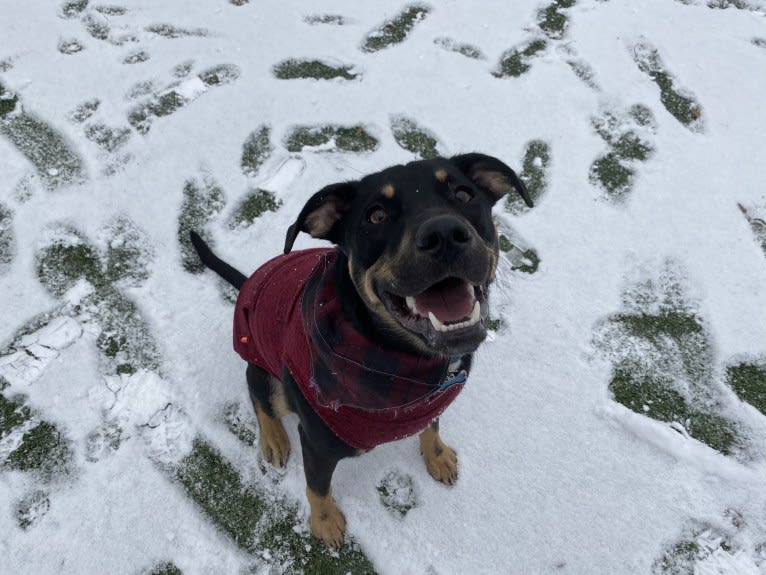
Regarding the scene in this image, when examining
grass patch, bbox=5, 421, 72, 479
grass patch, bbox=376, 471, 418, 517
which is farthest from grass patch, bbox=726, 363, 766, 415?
grass patch, bbox=5, 421, 72, 479

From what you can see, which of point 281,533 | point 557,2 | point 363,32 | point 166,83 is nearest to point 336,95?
point 363,32

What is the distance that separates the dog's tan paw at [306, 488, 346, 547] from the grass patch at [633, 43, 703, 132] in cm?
442

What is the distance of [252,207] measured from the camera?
4273 mm

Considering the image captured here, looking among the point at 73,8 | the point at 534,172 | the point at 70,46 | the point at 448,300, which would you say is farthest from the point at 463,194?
the point at 73,8

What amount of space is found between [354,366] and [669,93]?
4.47 m

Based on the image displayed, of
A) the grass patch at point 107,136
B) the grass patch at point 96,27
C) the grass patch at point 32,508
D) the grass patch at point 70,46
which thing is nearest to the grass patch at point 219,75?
the grass patch at point 107,136

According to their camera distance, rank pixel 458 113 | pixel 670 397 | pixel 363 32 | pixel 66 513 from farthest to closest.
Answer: pixel 363 32
pixel 458 113
pixel 670 397
pixel 66 513

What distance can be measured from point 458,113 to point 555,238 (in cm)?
152

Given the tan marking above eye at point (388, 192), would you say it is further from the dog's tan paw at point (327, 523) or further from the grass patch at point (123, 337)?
the grass patch at point (123, 337)

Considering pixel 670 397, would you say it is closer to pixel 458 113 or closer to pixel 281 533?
pixel 281 533

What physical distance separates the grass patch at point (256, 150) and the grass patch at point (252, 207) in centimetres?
24

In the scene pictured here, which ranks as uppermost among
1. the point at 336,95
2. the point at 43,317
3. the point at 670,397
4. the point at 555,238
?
the point at 336,95

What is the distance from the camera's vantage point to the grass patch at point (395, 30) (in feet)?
17.3

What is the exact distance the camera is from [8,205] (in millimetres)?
4199
